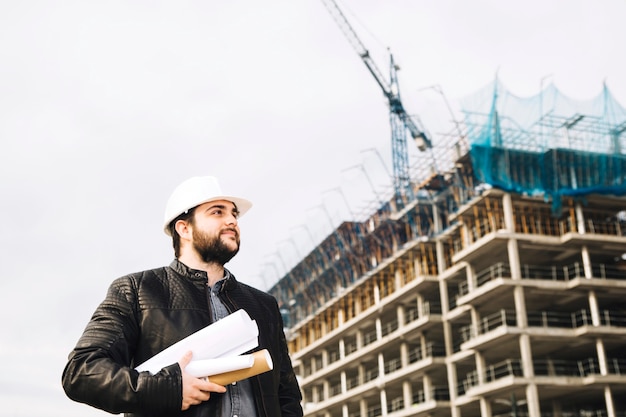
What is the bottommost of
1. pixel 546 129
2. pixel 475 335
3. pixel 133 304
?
pixel 133 304

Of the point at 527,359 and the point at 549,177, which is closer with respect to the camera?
the point at 527,359

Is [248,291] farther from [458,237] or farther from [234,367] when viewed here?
[458,237]

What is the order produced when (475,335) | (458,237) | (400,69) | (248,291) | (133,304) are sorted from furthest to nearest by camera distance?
1. (400,69)
2. (458,237)
3. (475,335)
4. (248,291)
5. (133,304)

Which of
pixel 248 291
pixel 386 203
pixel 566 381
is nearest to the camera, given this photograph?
pixel 248 291

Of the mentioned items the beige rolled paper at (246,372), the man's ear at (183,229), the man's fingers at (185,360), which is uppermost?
the man's ear at (183,229)

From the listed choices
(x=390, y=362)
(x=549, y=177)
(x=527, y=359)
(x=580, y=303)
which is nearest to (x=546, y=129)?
(x=549, y=177)

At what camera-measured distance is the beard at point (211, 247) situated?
3.61 meters

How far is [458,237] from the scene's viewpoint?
2083 inches

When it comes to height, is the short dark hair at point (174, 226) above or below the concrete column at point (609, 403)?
below

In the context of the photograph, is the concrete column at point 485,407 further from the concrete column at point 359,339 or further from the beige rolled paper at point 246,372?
the beige rolled paper at point 246,372

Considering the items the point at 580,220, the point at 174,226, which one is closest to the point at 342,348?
the point at 580,220

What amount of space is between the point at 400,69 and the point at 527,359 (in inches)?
1571

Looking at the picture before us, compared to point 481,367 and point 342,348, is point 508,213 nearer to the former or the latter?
point 481,367

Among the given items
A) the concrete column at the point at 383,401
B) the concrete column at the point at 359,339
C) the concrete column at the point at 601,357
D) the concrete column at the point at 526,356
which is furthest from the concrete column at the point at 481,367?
the concrete column at the point at 359,339
